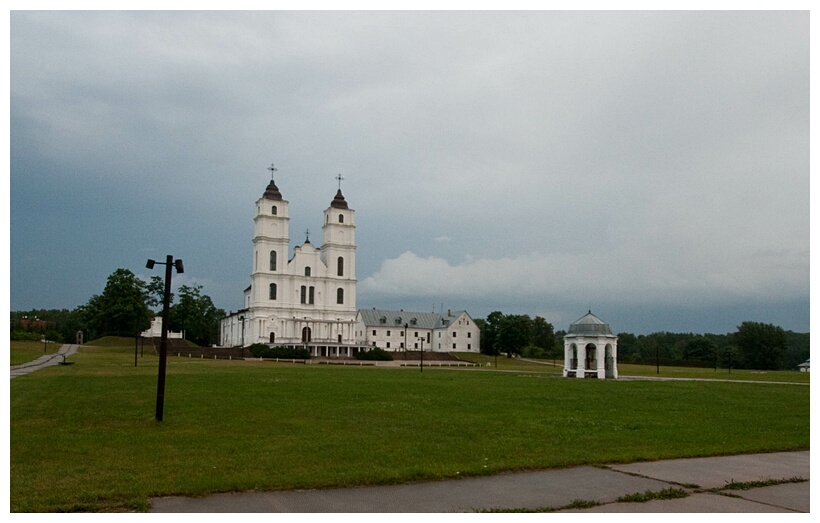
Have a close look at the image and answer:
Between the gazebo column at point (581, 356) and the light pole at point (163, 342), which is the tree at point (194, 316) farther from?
the light pole at point (163, 342)

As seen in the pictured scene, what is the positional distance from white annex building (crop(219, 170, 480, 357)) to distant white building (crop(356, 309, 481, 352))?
11.6 m

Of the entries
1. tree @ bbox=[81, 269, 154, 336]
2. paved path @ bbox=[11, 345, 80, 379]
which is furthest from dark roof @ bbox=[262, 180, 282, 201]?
paved path @ bbox=[11, 345, 80, 379]

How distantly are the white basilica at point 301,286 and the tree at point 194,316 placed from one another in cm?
584

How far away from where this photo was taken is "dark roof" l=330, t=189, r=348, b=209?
108938mm

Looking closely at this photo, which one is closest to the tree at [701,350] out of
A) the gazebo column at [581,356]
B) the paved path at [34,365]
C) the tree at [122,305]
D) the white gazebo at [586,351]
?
the white gazebo at [586,351]

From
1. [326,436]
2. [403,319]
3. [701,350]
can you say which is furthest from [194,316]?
[326,436]

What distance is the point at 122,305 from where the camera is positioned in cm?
9500

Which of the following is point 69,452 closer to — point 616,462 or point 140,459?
point 140,459

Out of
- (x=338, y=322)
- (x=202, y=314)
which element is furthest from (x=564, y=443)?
(x=202, y=314)

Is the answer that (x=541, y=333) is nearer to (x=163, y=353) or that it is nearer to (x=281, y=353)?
(x=281, y=353)

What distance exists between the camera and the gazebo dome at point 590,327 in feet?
166

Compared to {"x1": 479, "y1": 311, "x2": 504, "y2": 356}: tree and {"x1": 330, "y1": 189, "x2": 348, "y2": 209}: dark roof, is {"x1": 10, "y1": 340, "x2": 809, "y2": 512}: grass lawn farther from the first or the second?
{"x1": 479, "y1": 311, "x2": 504, "y2": 356}: tree

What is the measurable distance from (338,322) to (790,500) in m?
97.1

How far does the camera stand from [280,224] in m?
105
